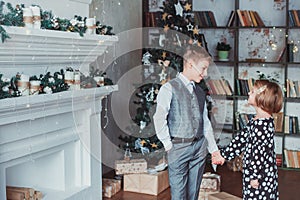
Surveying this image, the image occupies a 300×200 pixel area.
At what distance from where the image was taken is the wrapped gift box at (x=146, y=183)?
390 centimetres

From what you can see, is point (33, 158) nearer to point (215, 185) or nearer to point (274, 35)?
point (215, 185)

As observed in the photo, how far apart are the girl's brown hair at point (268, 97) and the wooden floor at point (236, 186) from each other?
1.38 metres

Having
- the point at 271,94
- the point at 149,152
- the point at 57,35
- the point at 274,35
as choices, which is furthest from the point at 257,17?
the point at 57,35

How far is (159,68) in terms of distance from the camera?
14.2 ft

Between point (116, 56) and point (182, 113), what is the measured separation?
182 centimetres

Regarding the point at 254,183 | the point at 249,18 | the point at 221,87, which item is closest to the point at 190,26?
the point at 249,18

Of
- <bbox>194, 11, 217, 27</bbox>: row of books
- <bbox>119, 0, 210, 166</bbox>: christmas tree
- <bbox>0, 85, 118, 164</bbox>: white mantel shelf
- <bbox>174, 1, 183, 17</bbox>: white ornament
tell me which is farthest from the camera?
<bbox>194, 11, 217, 27</bbox>: row of books

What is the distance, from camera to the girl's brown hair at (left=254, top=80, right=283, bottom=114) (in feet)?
8.95

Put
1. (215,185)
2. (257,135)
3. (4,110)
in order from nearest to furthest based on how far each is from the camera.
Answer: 1. (4,110)
2. (257,135)
3. (215,185)

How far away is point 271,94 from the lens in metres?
2.73

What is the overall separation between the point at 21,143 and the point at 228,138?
285 centimetres

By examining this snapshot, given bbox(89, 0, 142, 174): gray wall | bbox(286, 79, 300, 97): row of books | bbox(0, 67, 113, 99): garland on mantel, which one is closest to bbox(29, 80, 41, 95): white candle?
bbox(0, 67, 113, 99): garland on mantel

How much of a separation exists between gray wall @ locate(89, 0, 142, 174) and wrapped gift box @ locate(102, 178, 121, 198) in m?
0.25

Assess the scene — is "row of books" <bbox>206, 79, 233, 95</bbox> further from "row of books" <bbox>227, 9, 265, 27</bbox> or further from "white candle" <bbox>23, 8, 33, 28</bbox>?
"white candle" <bbox>23, 8, 33, 28</bbox>
